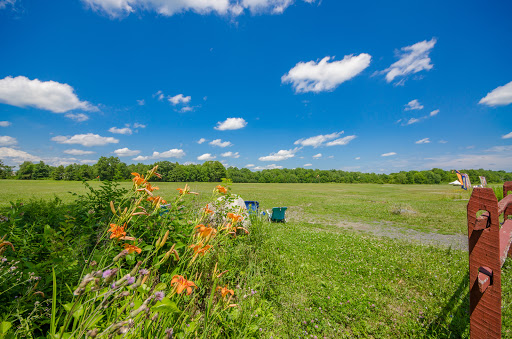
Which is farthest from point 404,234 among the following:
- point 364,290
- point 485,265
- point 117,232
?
point 117,232

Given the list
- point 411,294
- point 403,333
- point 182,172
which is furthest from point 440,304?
point 182,172

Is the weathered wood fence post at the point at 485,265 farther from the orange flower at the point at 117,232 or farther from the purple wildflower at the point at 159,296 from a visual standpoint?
the orange flower at the point at 117,232

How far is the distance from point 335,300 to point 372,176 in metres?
99.2

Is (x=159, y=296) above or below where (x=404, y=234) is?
above

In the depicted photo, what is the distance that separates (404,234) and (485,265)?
28.2 ft

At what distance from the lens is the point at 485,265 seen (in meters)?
1.78

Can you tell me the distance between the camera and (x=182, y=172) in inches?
2383

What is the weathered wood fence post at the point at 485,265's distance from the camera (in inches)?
67.1

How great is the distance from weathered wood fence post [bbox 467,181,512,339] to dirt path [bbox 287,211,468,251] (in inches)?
253

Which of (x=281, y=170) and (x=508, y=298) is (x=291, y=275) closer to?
(x=508, y=298)

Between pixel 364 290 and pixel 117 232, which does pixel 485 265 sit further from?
pixel 117 232

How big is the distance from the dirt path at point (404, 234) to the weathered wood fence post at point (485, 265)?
6420 millimetres

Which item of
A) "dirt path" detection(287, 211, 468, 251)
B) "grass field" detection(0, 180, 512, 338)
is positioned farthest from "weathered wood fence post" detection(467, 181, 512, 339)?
"dirt path" detection(287, 211, 468, 251)

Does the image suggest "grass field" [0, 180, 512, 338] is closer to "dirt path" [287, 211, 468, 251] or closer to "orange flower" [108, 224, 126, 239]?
"dirt path" [287, 211, 468, 251]
